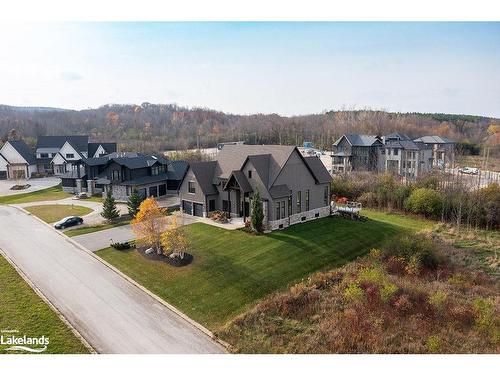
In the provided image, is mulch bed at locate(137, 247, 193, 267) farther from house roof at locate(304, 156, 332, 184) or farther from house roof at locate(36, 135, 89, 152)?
house roof at locate(36, 135, 89, 152)

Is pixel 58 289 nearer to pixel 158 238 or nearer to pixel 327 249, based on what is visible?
pixel 158 238

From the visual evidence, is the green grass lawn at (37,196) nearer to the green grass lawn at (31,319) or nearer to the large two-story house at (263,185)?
the large two-story house at (263,185)

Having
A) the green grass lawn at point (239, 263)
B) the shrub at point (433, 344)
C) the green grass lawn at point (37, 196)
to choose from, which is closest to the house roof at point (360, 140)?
the green grass lawn at point (239, 263)

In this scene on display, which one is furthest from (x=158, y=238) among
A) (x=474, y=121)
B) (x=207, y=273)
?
(x=474, y=121)

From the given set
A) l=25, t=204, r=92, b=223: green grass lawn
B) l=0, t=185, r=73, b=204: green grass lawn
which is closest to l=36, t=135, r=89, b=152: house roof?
l=0, t=185, r=73, b=204: green grass lawn

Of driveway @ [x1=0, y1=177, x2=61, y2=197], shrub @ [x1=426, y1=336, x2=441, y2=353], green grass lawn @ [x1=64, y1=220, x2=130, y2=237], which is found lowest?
shrub @ [x1=426, y1=336, x2=441, y2=353]

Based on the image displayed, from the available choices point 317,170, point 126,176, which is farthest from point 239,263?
point 126,176

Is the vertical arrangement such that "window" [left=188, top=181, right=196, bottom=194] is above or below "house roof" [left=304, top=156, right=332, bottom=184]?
below
